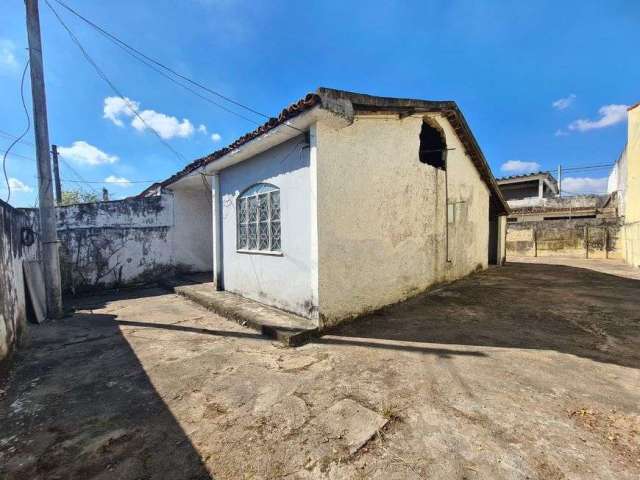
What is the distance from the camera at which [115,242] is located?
9219 mm

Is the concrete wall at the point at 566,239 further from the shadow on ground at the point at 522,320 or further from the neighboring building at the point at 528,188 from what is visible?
the shadow on ground at the point at 522,320

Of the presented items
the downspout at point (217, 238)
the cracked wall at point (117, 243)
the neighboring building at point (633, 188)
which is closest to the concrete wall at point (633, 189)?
the neighboring building at point (633, 188)

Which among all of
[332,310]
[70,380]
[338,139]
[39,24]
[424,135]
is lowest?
[70,380]

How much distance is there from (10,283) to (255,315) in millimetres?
3712

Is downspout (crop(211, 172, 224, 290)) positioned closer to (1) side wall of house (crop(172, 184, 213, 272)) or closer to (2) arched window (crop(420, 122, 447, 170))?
(1) side wall of house (crop(172, 184, 213, 272))

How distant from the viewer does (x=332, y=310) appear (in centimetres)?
494

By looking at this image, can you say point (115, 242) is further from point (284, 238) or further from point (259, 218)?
point (284, 238)

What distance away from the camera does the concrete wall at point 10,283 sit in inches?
152

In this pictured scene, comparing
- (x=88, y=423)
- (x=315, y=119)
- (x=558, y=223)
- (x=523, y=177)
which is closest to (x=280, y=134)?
(x=315, y=119)

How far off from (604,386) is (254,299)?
5581 millimetres

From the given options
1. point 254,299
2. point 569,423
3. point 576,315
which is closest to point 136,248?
point 254,299

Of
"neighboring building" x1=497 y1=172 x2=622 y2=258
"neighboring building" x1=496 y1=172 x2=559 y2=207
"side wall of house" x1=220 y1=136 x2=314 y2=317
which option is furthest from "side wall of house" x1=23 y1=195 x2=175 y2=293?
"neighboring building" x1=496 y1=172 x2=559 y2=207

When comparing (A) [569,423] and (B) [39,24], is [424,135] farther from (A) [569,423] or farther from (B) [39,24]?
(B) [39,24]

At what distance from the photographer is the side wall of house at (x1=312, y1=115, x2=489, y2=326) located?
4859mm
